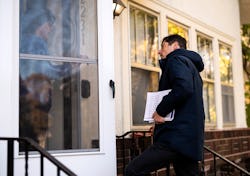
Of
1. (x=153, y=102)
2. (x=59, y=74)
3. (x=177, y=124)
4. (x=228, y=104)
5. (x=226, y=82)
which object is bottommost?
(x=177, y=124)

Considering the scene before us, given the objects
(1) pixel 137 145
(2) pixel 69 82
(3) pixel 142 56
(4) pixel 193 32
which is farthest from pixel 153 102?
(4) pixel 193 32

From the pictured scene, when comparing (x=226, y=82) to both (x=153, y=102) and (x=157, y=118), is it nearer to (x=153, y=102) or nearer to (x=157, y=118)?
(x=153, y=102)

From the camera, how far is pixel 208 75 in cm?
729

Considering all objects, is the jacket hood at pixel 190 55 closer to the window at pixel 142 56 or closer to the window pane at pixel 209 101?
the window at pixel 142 56

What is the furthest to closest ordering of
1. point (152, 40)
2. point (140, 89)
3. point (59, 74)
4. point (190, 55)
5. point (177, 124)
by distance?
point (152, 40), point (140, 89), point (59, 74), point (190, 55), point (177, 124)

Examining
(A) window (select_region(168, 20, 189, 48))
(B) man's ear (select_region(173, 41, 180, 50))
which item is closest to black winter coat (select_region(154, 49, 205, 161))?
(B) man's ear (select_region(173, 41, 180, 50))

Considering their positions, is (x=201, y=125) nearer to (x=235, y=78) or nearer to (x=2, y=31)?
(x=2, y=31)

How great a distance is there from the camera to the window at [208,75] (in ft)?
23.3

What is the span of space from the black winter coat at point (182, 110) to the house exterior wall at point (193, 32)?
169 centimetres

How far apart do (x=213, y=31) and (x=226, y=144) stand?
181 centimetres

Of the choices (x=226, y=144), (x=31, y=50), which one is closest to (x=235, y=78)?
(x=226, y=144)

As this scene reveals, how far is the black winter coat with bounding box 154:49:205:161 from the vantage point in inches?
121

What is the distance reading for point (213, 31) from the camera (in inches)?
291

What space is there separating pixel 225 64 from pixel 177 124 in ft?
16.8
